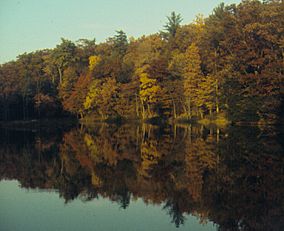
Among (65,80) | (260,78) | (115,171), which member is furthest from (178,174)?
(65,80)

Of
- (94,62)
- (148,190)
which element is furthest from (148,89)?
(148,190)

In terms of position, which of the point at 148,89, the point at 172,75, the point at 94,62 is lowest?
the point at 148,89

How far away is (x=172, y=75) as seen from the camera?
194ft

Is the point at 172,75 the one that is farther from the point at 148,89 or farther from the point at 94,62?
the point at 94,62

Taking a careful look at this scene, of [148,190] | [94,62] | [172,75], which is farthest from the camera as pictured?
[94,62]

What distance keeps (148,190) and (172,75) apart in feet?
152

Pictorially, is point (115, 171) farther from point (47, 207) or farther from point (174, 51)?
point (174, 51)

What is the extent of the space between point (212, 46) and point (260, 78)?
48.0 ft

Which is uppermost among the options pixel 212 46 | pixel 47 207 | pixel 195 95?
pixel 212 46

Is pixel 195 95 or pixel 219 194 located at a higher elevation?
pixel 195 95

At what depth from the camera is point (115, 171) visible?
694 inches

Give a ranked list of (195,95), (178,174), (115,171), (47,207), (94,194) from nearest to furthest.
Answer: (47,207)
(94,194)
(178,174)
(115,171)
(195,95)

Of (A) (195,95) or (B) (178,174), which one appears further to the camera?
(A) (195,95)

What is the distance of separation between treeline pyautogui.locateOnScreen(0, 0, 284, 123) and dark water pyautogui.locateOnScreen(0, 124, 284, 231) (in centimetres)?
2110
